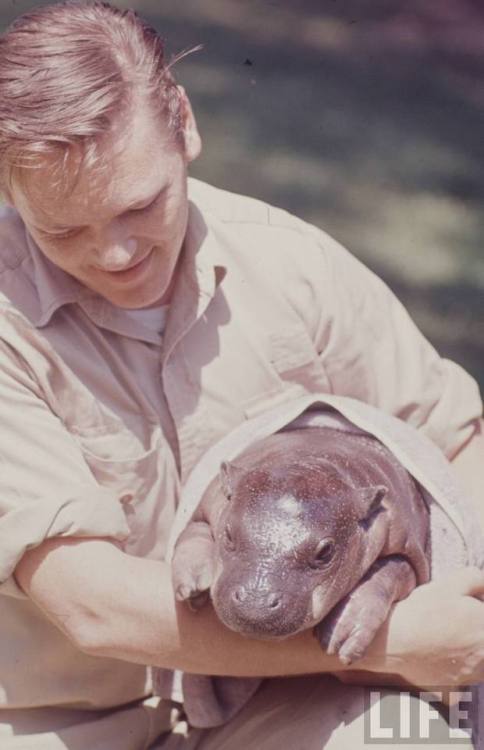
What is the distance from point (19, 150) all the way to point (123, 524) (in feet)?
2.81

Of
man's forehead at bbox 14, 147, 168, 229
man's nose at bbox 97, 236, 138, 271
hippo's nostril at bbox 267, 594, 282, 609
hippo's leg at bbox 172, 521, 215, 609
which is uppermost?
man's forehead at bbox 14, 147, 168, 229

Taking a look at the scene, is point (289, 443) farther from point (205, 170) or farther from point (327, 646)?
point (205, 170)

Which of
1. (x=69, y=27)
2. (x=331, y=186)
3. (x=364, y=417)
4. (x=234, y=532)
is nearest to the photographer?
(x=234, y=532)

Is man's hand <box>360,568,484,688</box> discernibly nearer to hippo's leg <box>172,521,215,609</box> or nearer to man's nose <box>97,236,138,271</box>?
hippo's leg <box>172,521,215,609</box>

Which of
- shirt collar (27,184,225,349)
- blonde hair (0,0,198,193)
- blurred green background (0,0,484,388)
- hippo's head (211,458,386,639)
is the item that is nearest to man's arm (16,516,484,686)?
hippo's head (211,458,386,639)

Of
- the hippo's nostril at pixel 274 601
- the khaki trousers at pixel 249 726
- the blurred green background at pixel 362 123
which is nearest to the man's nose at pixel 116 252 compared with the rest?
the hippo's nostril at pixel 274 601

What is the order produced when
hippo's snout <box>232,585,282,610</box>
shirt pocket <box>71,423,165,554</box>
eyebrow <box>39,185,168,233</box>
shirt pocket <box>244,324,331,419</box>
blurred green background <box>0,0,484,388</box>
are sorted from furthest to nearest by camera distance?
blurred green background <box>0,0,484,388</box> → shirt pocket <box>244,324,331,419</box> → shirt pocket <box>71,423,165,554</box> → eyebrow <box>39,185,168,233</box> → hippo's snout <box>232,585,282,610</box>

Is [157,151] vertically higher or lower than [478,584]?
higher

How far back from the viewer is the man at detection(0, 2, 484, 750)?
3213 mm

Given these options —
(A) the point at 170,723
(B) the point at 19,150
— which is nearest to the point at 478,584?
(A) the point at 170,723

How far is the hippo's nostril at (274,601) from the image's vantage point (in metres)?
2.91

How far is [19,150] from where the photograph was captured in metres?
3.15

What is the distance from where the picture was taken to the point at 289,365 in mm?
3693

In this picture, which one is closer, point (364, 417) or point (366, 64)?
point (364, 417)
